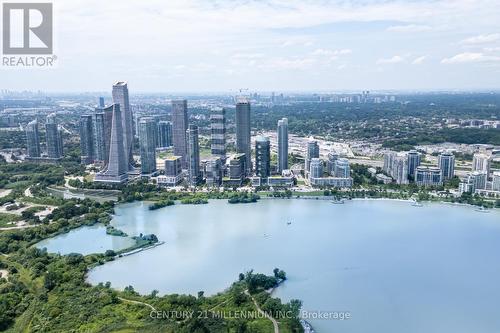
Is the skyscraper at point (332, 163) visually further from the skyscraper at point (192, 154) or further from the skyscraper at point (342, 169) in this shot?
the skyscraper at point (192, 154)

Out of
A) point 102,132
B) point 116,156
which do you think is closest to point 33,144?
point 102,132

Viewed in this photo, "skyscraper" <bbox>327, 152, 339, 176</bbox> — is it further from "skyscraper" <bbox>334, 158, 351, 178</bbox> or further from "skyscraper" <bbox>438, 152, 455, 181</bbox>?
"skyscraper" <bbox>438, 152, 455, 181</bbox>

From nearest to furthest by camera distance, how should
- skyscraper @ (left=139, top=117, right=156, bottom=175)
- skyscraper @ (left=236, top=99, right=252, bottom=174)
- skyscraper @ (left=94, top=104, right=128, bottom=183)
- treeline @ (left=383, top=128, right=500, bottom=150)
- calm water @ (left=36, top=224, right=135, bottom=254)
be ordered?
calm water @ (left=36, top=224, right=135, bottom=254)
skyscraper @ (left=94, top=104, right=128, bottom=183)
skyscraper @ (left=139, top=117, right=156, bottom=175)
skyscraper @ (left=236, top=99, right=252, bottom=174)
treeline @ (left=383, top=128, right=500, bottom=150)

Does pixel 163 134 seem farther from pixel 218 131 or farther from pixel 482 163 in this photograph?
pixel 482 163

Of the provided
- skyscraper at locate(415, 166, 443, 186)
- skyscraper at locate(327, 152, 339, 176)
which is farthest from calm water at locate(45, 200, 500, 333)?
skyscraper at locate(327, 152, 339, 176)

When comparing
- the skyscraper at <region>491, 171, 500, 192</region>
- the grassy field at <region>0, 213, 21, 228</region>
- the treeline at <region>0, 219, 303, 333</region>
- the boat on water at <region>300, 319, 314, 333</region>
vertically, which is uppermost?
the skyscraper at <region>491, 171, 500, 192</region>

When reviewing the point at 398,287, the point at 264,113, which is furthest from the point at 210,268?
the point at 264,113

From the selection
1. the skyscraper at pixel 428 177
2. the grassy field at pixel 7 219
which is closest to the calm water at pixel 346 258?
the skyscraper at pixel 428 177
